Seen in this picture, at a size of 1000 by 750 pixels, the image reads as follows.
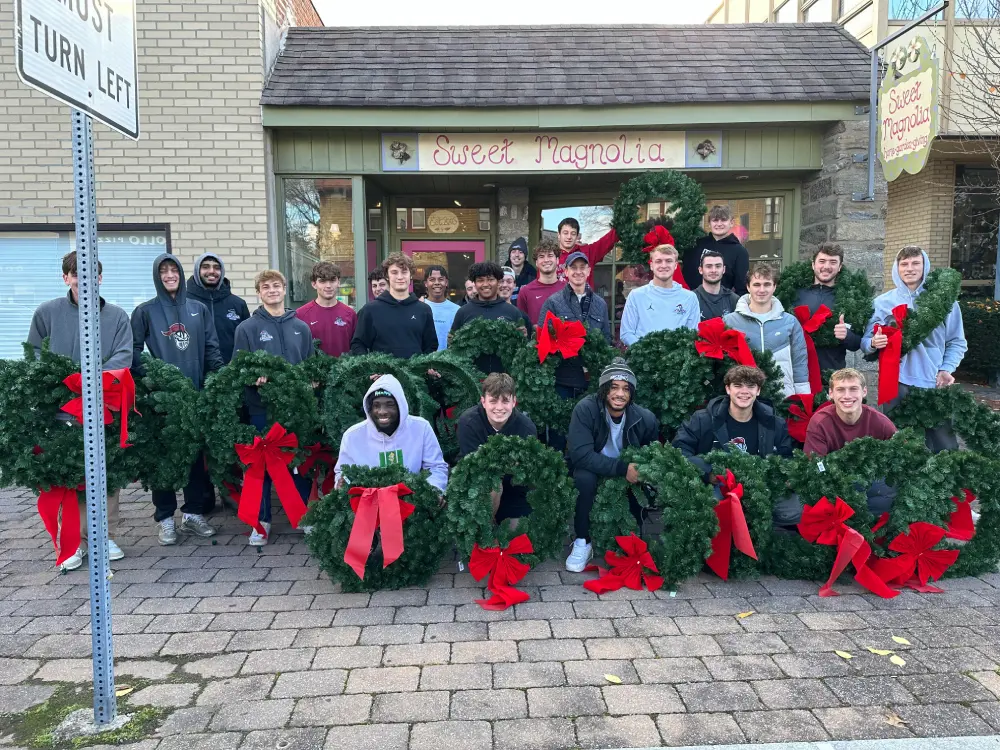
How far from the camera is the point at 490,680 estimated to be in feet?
9.78

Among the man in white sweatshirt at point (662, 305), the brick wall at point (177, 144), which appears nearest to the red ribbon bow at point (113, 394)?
the man in white sweatshirt at point (662, 305)

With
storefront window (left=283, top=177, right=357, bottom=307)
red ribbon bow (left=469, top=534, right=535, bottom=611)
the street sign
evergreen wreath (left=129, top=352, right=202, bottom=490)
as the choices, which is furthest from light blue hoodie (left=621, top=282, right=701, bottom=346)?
storefront window (left=283, top=177, right=357, bottom=307)

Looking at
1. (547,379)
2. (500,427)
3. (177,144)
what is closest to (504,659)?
(500,427)

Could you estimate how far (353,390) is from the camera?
4688 millimetres

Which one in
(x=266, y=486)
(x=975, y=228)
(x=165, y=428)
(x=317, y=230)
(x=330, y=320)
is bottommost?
(x=266, y=486)

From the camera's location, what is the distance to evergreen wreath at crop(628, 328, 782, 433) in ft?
15.2

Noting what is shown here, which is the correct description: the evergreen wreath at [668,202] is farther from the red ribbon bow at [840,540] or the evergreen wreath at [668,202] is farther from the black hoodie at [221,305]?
the black hoodie at [221,305]

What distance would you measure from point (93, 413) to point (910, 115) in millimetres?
7642

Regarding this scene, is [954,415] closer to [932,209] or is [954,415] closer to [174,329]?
[174,329]

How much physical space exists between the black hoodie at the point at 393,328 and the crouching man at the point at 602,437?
1.53 metres

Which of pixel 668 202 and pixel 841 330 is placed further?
pixel 668 202

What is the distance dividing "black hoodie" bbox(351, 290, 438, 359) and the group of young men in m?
0.01

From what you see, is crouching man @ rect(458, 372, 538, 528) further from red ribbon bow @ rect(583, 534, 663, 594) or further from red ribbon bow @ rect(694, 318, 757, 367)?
red ribbon bow @ rect(694, 318, 757, 367)

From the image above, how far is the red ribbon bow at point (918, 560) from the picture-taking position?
3.90 metres
